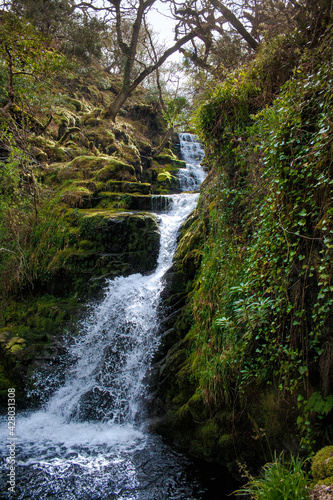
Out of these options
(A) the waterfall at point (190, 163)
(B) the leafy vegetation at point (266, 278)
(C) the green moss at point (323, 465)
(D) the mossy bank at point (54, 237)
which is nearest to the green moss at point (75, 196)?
(D) the mossy bank at point (54, 237)

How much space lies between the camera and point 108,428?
5234mm

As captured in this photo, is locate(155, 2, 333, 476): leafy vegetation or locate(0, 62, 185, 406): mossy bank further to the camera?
locate(0, 62, 185, 406): mossy bank

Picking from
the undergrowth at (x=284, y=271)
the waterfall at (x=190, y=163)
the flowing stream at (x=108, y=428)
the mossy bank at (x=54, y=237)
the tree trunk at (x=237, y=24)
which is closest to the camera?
the undergrowth at (x=284, y=271)

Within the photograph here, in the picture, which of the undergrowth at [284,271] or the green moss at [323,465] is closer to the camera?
the green moss at [323,465]

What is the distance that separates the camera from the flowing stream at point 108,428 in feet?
12.3

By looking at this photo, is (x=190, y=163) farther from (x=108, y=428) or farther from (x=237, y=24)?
(x=108, y=428)

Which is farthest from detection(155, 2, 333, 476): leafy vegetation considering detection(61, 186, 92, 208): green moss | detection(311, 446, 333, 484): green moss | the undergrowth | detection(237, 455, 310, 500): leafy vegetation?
detection(61, 186, 92, 208): green moss

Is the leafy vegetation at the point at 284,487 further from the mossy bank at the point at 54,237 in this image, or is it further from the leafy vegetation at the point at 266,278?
the mossy bank at the point at 54,237

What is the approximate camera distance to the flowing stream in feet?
12.3

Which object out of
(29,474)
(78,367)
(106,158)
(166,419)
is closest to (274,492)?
(166,419)

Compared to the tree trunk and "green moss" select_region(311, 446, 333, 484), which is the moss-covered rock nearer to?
the tree trunk

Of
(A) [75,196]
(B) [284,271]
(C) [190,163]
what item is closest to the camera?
(B) [284,271]

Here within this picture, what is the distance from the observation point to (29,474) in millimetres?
3994

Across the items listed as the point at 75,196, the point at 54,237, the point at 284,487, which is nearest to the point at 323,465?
the point at 284,487
